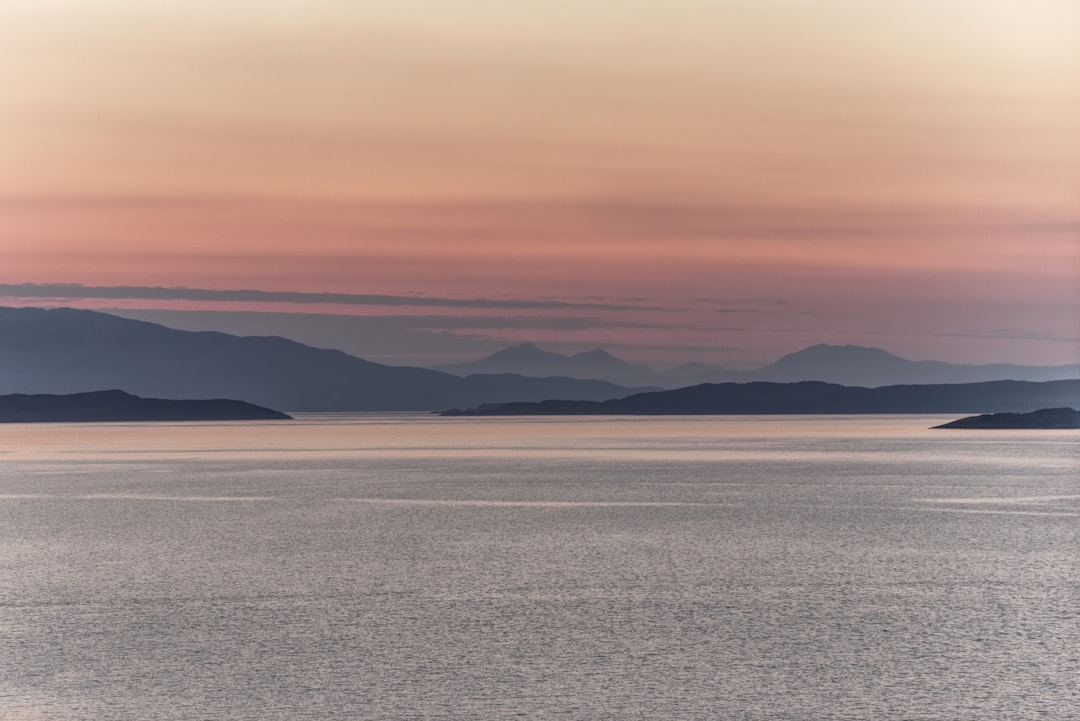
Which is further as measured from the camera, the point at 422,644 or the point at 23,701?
the point at 422,644

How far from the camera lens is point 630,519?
127ft

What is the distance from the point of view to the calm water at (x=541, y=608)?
618 inches

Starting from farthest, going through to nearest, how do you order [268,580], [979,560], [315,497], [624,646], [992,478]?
1. [992,478]
2. [315,497]
3. [979,560]
4. [268,580]
5. [624,646]

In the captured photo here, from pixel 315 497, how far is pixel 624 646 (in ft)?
106

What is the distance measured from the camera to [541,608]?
21.8 meters

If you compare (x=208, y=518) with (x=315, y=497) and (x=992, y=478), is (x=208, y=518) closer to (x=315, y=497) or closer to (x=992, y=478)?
(x=315, y=497)

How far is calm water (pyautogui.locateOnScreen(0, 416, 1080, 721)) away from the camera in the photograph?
15703 mm

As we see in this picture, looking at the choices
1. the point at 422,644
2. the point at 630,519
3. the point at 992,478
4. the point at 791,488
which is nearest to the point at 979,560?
the point at 630,519

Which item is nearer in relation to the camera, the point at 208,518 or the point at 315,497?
the point at 208,518

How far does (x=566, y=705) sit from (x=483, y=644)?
369 centimetres

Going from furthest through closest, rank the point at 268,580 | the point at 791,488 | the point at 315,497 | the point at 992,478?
the point at 992,478, the point at 791,488, the point at 315,497, the point at 268,580

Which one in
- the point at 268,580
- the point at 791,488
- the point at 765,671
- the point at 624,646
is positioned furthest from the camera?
the point at 791,488

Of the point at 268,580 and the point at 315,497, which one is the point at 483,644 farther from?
the point at 315,497

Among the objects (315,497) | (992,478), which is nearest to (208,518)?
(315,497)
